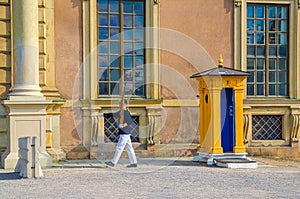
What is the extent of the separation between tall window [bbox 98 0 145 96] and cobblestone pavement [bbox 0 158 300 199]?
2.47m

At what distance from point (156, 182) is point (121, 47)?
17.4 feet

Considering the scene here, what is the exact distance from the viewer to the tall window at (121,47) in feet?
44.5

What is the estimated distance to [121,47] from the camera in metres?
13.8

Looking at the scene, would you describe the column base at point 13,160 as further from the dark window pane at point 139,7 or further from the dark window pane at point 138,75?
the dark window pane at point 139,7

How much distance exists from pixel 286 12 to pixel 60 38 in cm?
657

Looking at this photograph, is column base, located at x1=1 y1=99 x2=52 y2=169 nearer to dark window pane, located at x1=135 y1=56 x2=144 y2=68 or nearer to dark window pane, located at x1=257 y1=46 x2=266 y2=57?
dark window pane, located at x1=135 y1=56 x2=144 y2=68

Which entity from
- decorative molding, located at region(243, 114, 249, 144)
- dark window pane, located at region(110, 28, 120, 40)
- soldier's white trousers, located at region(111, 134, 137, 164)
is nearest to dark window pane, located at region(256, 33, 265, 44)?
decorative molding, located at region(243, 114, 249, 144)

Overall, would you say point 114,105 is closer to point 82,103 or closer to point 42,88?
point 82,103

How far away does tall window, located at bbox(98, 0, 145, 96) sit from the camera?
535 inches

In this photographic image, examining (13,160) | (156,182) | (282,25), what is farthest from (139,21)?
(156,182)

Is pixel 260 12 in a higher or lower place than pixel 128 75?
higher

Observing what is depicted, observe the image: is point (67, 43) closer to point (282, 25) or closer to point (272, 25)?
point (272, 25)

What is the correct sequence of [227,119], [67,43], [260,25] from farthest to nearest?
[260,25]
[67,43]
[227,119]

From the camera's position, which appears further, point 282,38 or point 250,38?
point 282,38
